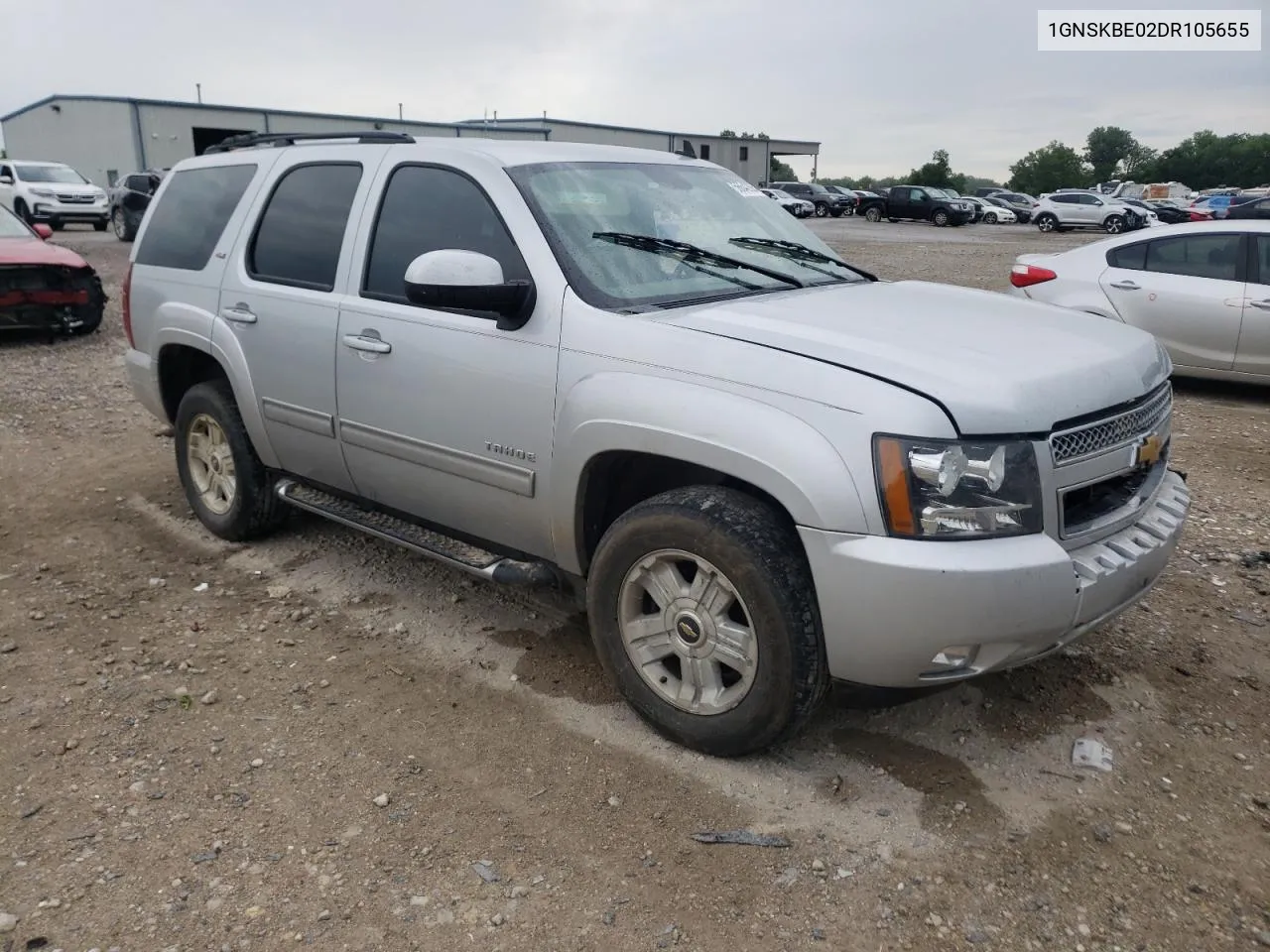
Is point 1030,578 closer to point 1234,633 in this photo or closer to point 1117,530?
point 1117,530

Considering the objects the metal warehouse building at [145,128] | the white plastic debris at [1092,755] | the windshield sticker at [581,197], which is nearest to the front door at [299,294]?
the windshield sticker at [581,197]

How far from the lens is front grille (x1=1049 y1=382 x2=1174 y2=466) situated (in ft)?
9.21

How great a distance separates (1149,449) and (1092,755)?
98cm

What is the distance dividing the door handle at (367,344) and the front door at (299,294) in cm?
13

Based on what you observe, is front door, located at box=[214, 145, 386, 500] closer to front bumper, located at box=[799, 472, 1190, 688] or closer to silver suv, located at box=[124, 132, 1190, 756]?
silver suv, located at box=[124, 132, 1190, 756]

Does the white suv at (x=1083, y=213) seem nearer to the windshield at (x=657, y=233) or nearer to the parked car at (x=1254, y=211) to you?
the parked car at (x=1254, y=211)

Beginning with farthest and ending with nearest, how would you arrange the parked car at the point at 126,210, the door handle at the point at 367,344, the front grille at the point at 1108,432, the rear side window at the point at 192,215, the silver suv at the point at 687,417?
the parked car at the point at 126,210
the rear side window at the point at 192,215
the door handle at the point at 367,344
the front grille at the point at 1108,432
the silver suv at the point at 687,417

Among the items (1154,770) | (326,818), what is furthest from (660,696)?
(1154,770)

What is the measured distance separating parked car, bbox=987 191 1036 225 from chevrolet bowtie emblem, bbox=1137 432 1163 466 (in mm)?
43310

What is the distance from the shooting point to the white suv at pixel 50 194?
25.2 m

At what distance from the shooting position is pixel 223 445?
4.99m

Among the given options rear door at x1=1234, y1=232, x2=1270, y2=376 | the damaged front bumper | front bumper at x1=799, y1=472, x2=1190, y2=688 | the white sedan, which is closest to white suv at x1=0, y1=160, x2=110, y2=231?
the damaged front bumper

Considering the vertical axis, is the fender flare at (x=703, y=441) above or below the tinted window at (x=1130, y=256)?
below

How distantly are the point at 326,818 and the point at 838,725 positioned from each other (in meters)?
1.66
